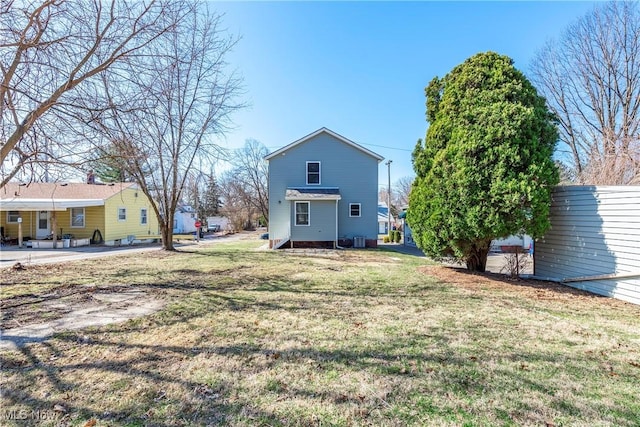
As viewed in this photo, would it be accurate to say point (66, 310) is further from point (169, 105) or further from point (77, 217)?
point (77, 217)

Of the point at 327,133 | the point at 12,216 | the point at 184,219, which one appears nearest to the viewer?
the point at 327,133

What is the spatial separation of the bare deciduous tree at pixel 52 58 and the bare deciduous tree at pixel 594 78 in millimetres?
16188

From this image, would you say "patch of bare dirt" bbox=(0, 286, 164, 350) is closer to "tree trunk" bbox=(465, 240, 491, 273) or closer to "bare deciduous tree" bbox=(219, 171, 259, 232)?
"tree trunk" bbox=(465, 240, 491, 273)

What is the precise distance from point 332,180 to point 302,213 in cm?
271

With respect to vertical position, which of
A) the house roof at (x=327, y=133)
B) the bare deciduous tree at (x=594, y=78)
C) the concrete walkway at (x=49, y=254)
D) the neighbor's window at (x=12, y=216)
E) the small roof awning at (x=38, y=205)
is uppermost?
the bare deciduous tree at (x=594, y=78)

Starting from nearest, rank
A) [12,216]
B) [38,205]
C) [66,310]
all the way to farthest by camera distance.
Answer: [66,310], [38,205], [12,216]

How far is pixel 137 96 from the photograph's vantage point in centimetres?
584

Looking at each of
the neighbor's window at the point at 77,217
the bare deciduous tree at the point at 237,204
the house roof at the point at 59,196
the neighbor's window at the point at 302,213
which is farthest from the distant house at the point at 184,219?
the neighbor's window at the point at 302,213

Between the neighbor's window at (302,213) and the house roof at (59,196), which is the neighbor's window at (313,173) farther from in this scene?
the house roof at (59,196)

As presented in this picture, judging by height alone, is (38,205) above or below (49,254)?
above

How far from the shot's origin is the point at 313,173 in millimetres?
17250

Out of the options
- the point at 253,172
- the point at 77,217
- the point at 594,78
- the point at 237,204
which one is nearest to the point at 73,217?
the point at 77,217

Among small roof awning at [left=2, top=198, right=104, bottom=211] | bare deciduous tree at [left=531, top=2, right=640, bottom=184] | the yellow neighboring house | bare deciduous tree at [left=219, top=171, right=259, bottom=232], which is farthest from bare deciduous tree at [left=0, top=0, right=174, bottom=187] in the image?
bare deciduous tree at [left=219, top=171, right=259, bottom=232]

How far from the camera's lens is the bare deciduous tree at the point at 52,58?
15.3ft
